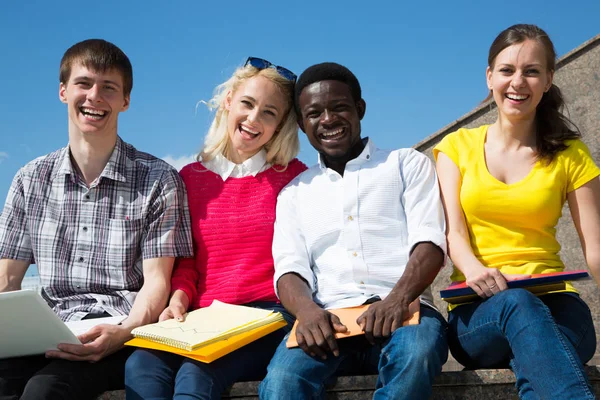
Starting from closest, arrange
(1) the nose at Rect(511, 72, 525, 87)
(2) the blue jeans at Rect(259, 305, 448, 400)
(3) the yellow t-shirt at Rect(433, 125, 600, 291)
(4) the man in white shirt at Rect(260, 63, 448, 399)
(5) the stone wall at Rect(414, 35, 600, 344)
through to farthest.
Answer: (2) the blue jeans at Rect(259, 305, 448, 400) → (4) the man in white shirt at Rect(260, 63, 448, 399) → (3) the yellow t-shirt at Rect(433, 125, 600, 291) → (1) the nose at Rect(511, 72, 525, 87) → (5) the stone wall at Rect(414, 35, 600, 344)

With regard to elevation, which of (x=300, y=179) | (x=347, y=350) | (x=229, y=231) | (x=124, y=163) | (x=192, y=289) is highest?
(x=124, y=163)

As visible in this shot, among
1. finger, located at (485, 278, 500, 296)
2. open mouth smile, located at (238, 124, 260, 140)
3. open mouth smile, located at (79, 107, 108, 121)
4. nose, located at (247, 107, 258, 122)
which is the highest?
open mouth smile, located at (79, 107, 108, 121)

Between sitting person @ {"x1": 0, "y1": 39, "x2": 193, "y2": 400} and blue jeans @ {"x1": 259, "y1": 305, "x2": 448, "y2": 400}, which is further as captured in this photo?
sitting person @ {"x1": 0, "y1": 39, "x2": 193, "y2": 400}

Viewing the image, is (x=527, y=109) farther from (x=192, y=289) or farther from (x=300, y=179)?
(x=192, y=289)

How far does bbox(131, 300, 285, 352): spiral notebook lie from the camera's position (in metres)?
2.51

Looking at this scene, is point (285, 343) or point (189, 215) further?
point (189, 215)

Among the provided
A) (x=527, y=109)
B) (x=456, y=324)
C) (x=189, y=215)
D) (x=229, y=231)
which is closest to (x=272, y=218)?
(x=229, y=231)

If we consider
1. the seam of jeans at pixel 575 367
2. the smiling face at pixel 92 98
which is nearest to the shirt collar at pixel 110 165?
the smiling face at pixel 92 98

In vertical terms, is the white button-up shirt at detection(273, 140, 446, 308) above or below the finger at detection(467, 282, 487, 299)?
above

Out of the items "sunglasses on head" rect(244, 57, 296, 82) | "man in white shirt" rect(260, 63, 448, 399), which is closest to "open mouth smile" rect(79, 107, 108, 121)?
"sunglasses on head" rect(244, 57, 296, 82)

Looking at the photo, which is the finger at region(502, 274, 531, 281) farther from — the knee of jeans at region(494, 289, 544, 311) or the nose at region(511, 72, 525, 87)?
the nose at region(511, 72, 525, 87)

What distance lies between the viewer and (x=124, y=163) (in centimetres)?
323

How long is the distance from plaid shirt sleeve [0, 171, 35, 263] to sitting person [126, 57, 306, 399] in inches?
28.6

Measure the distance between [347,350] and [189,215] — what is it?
111 cm
